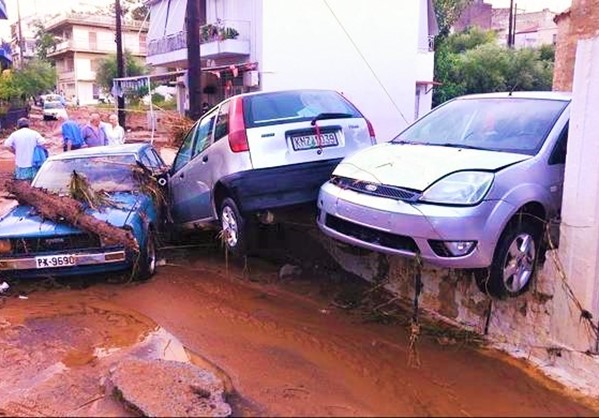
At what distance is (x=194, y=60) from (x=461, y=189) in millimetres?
8706

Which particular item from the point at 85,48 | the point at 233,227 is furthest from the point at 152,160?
the point at 85,48

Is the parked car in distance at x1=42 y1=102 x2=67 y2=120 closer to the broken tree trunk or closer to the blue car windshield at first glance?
the blue car windshield

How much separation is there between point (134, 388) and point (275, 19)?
54.6 feet

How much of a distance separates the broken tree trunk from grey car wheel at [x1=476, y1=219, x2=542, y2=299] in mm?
3540

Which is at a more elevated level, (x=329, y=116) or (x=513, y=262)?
(x=329, y=116)

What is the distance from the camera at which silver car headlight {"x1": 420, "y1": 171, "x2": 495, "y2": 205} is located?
4254 mm

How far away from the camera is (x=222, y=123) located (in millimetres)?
6238

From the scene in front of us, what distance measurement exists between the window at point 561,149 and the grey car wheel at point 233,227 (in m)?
2.76

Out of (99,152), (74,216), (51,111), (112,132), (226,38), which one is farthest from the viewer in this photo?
(51,111)

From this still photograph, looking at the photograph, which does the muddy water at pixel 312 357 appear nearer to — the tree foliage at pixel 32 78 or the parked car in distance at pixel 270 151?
the parked car in distance at pixel 270 151

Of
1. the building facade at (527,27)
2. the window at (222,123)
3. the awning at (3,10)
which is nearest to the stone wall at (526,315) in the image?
the window at (222,123)

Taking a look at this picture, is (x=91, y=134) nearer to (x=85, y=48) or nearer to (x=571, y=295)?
(x=571, y=295)

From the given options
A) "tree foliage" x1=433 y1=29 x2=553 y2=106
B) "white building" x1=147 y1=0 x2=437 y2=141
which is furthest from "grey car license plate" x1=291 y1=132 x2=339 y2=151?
"tree foliage" x1=433 y1=29 x2=553 y2=106

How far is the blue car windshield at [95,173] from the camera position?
733cm
